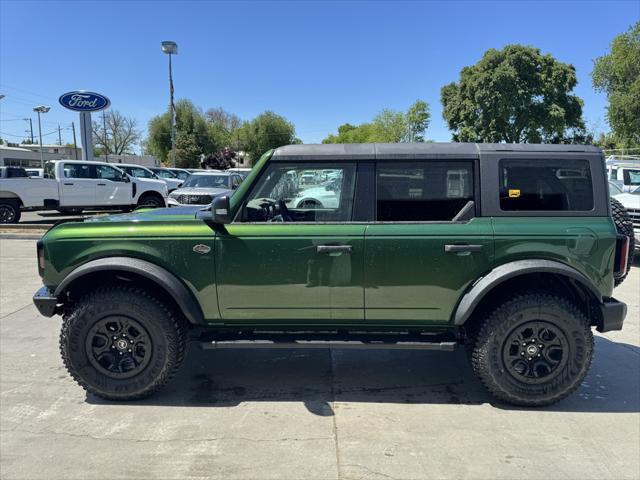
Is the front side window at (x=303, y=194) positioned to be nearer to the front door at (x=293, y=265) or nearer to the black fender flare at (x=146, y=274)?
the front door at (x=293, y=265)

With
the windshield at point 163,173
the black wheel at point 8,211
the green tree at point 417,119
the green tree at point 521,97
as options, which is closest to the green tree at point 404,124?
the green tree at point 417,119

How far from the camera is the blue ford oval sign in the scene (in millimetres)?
18750

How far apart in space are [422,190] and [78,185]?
13.4 m

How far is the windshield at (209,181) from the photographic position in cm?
1484

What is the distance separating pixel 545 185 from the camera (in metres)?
3.35

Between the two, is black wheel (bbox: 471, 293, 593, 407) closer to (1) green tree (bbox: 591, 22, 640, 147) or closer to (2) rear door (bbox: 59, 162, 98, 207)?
(2) rear door (bbox: 59, 162, 98, 207)

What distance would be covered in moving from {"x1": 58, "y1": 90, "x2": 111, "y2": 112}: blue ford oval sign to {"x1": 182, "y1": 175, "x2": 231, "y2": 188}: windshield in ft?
23.6

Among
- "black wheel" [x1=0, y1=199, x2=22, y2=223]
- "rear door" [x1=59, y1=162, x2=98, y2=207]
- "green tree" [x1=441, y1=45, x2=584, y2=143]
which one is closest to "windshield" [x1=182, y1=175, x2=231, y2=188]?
"rear door" [x1=59, y1=162, x2=98, y2=207]

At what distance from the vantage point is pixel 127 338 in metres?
3.44

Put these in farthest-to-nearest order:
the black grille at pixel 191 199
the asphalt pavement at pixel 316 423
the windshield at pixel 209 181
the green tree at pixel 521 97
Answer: the green tree at pixel 521 97 < the windshield at pixel 209 181 < the black grille at pixel 191 199 < the asphalt pavement at pixel 316 423

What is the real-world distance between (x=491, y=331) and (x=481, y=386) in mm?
741

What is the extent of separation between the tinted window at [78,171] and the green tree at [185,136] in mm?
39607

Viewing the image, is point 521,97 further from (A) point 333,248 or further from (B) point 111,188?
(A) point 333,248

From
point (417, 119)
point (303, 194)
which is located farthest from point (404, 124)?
point (303, 194)
